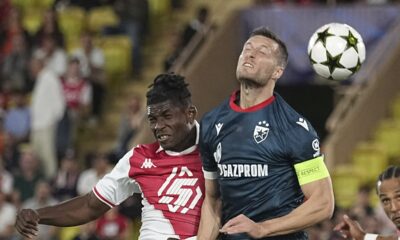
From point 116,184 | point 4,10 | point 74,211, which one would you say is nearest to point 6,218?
point 4,10

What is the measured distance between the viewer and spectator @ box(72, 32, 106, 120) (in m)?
16.1

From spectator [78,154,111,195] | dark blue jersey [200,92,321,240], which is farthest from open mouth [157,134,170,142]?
spectator [78,154,111,195]

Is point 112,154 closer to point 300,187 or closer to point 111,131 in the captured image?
point 111,131

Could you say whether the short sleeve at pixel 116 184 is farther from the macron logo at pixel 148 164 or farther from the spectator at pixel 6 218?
the spectator at pixel 6 218

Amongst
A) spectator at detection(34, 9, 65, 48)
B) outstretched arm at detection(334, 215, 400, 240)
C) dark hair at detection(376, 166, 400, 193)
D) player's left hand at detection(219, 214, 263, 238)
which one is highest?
player's left hand at detection(219, 214, 263, 238)

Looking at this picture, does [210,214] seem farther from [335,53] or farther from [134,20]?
[134,20]

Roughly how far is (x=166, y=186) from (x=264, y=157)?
0.90m

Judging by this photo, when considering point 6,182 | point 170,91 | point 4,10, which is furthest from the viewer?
point 4,10

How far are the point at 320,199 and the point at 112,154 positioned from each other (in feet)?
27.0

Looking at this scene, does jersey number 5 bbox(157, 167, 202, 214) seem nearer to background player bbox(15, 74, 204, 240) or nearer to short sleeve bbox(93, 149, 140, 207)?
background player bbox(15, 74, 204, 240)

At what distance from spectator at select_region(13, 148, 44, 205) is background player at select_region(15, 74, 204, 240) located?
736 cm

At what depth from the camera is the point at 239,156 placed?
21.8 feet

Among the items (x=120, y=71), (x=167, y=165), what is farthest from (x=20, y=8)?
(x=167, y=165)

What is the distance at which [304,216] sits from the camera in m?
6.48
